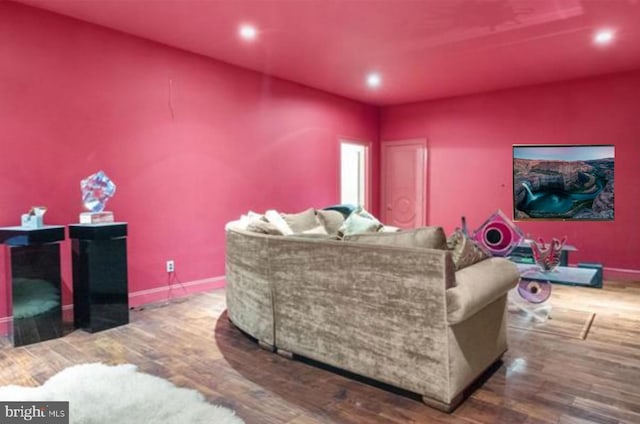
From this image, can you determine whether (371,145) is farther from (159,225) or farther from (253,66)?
(159,225)

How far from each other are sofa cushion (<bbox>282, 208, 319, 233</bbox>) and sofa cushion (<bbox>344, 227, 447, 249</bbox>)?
1715mm

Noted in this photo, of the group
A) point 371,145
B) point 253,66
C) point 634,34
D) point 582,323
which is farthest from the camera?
point 371,145

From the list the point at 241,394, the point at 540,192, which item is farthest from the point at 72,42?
the point at 540,192

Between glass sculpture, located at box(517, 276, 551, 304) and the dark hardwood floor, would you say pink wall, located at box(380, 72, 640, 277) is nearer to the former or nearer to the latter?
the dark hardwood floor

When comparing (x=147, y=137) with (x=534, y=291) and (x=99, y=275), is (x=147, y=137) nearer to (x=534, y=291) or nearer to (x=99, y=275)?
(x=99, y=275)

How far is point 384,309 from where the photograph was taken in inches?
89.1

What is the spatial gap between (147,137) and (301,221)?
5.79ft

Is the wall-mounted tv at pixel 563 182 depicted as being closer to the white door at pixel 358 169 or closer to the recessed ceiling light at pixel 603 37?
the recessed ceiling light at pixel 603 37

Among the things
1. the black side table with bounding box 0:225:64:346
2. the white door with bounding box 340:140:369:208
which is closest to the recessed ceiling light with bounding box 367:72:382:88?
the white door with bounding box 340:140:369:208

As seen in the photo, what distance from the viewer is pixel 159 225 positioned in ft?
14.0

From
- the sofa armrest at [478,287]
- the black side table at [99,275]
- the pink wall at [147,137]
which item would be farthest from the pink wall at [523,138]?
Answer: the black side table at [99,275]

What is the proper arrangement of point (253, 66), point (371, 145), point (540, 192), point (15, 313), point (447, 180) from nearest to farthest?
point (15, 313)
point (253, 66)
point (540, 192)
point (447, 180)
point (371, 145)

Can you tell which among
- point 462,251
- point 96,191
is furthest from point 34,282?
point 462,251

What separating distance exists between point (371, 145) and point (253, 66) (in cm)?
294
